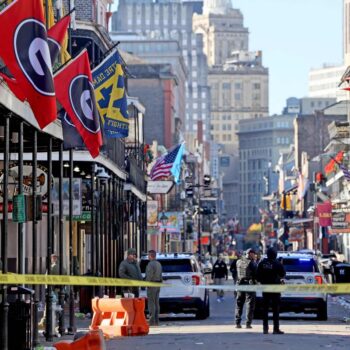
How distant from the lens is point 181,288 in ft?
119

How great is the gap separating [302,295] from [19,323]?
45.3 feet

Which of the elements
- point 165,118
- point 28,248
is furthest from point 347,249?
point 28,248

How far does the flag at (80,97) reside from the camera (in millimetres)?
26188

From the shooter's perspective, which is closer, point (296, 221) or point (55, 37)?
point (55, 37)

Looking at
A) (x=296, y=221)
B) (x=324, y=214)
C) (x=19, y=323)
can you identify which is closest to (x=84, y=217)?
(x=19, y=323)

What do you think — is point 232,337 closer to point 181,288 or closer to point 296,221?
point 181,288

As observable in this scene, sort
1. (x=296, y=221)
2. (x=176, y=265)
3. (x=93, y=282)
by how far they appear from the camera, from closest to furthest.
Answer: (x=93, y=282)
(x=176, y=265)
(x=296, y=221)

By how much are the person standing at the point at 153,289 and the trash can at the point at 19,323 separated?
35.4 ft

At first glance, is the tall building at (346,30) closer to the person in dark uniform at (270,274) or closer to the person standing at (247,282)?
the person standing at (247,282)

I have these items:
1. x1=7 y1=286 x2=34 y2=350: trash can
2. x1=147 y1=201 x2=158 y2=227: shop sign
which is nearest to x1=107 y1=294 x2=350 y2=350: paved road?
x1=7 y1=286 x2=34 y2=350: trash can

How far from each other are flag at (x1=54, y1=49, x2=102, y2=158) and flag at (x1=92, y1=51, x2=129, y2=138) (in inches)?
322

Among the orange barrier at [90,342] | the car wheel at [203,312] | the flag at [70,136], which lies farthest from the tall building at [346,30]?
the orange barrier at [90,342]

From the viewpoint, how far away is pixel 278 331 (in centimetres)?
2870

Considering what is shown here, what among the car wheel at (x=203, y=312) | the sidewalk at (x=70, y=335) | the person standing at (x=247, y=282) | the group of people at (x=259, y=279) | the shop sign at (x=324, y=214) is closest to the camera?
the sidewalk at (x=70, y=335)
